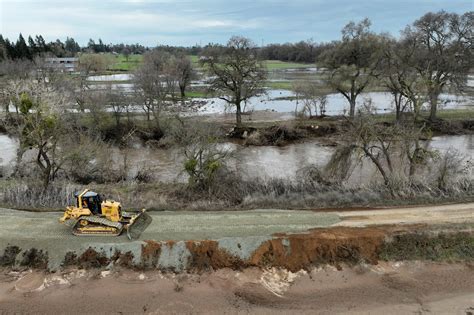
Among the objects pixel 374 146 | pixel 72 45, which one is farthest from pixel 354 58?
pixel 72 45

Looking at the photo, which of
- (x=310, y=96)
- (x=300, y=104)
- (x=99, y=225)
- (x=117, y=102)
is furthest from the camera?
(x=300, y=104)

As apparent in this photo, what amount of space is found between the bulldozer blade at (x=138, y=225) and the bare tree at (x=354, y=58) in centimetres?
3179

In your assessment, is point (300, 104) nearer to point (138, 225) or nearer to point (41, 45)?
point (138, 225)

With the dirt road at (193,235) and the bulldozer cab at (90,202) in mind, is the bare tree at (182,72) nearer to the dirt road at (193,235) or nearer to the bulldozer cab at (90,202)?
the dirt road at (193,235)

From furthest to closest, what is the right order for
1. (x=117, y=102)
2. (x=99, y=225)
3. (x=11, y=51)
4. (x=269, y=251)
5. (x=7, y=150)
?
(x=11, y=51) → (x=117, y=102) → (x=7, y=150) → (x=99, y=225) → (x=269, y=251)

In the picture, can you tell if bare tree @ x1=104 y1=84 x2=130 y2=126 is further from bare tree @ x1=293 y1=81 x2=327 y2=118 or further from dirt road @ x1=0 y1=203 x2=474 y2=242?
dirt road @ x1=0 y1=203 x2=474 y2=242

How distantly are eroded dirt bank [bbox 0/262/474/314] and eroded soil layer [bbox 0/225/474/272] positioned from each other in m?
0.38

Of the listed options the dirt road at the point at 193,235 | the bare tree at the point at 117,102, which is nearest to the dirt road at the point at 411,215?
the dirt road at the point at 193,235

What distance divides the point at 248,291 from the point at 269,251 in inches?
81.0

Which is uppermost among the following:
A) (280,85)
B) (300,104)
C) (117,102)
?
(280,85)

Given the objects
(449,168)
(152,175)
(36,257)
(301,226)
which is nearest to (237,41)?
(152,175)

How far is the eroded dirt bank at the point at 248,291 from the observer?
516 inches

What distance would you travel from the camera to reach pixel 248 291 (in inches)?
543

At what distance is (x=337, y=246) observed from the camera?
15.7 m
